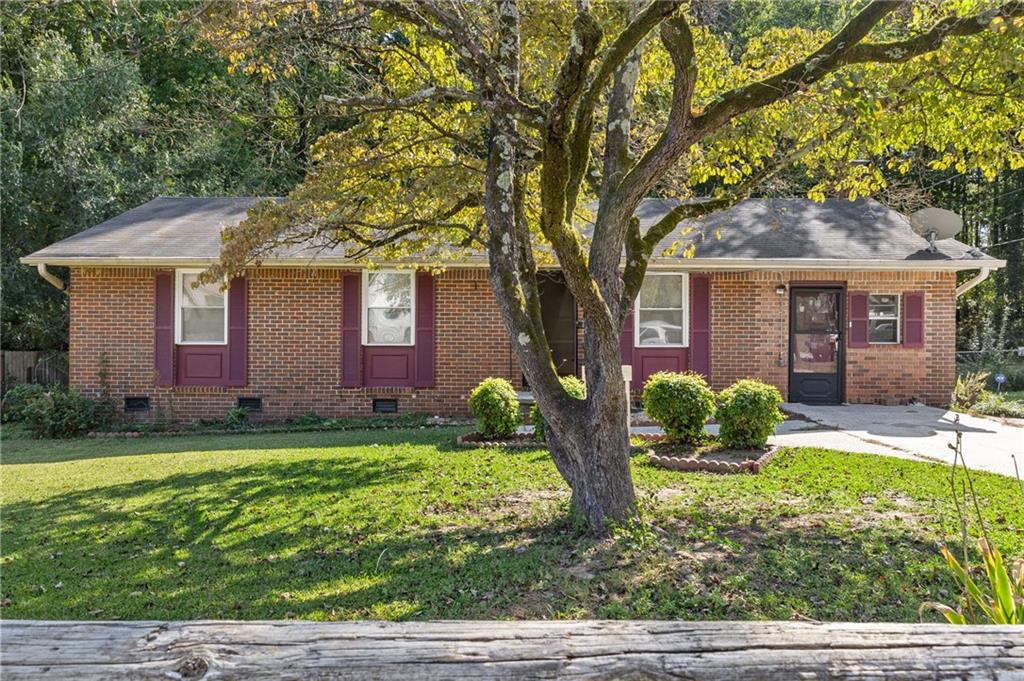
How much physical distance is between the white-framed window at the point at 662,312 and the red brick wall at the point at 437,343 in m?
0.66

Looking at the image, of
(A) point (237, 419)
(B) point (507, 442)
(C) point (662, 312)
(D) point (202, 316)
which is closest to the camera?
(B) point (507, 442)

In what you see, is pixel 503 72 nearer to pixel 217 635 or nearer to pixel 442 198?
pixel 442 198

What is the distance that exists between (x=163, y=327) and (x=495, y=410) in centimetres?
721

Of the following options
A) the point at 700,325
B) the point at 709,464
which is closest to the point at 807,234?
the point at 700,325

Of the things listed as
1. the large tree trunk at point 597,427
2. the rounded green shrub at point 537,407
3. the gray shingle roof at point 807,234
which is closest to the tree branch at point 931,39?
the large tree trunk at point 597,427

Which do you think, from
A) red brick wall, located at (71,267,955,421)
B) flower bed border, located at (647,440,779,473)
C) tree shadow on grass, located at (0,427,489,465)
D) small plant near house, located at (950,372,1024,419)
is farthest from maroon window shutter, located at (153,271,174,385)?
small plant near house, located at (950,372,1024,419)

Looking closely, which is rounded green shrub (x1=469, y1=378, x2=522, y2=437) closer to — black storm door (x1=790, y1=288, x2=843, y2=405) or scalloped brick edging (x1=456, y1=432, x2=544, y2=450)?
scalloped brick edging (x1=456, y1=432, x2=544, y2=450)

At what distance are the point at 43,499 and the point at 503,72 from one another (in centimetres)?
625

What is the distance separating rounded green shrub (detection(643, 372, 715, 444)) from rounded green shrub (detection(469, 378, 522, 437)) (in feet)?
6.34

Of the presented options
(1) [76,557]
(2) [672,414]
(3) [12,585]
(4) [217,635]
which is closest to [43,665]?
(4) [217,635]

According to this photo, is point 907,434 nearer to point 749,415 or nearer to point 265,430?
point 749,415

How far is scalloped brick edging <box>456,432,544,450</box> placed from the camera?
9.23m

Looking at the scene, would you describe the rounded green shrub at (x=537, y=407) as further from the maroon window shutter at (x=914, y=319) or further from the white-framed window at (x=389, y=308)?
the maroon window shutter at (x=914, y=319)

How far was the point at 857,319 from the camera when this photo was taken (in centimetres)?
1323
